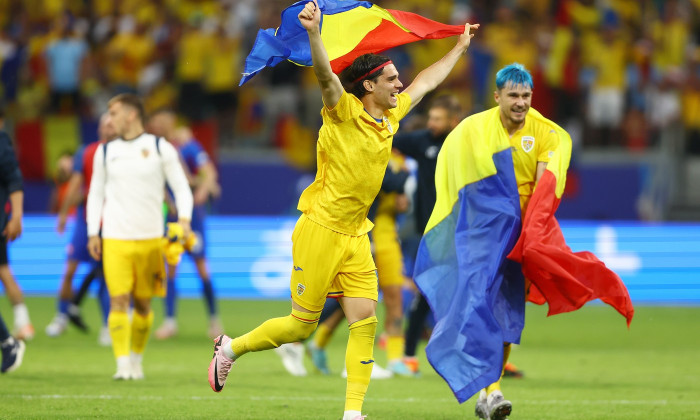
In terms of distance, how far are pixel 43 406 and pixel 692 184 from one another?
51.3 ft

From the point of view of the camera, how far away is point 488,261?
303 inches

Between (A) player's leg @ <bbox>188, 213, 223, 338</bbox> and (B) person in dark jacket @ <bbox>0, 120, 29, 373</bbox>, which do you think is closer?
(B) person in dark jacket @ <bbox>0, 120, 29, 373</bbox>

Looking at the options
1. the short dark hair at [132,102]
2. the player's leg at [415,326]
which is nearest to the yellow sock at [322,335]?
the player's leg at [415,326]

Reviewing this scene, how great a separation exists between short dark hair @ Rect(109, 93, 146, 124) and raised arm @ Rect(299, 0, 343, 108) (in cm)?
355

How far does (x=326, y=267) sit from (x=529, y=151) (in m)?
1.91

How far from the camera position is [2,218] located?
34.2 feet

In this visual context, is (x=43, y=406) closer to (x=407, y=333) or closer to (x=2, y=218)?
(x=2, y=218)

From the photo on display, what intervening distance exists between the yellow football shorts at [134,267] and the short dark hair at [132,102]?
1.15 m

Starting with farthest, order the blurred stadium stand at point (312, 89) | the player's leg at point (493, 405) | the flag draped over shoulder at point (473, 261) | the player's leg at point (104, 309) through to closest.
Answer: the blurred stadium stand at point (312, 89)
the player's leg at point (104, 309)
the flag draped over shoulder at point (473, 261)
the player's leg at point (493, 405)

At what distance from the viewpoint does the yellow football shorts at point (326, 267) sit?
6.96 metres

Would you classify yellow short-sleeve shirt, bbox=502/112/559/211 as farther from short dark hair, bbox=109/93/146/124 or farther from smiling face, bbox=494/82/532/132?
short dark hair, bbox=109/93/146/124

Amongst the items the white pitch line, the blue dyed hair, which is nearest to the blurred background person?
the white pitch line

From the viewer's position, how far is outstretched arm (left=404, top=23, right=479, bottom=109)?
7.54m

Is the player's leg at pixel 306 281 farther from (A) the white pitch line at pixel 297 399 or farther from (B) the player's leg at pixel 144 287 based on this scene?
(B) the player's leg at pixel 144 287
